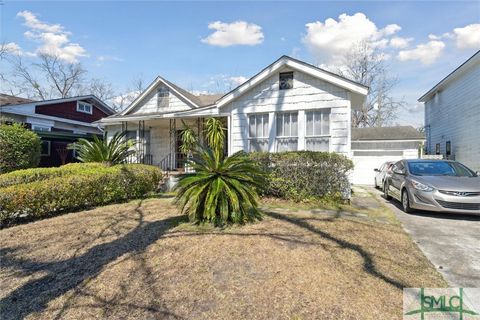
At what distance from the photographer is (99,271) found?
11.3 feet

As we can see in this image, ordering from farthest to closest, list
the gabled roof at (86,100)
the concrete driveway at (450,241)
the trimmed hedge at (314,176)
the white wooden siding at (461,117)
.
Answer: the gabled roof at (86,100), the white wooden siding at (461,117), the trimmed hedge at (314,176), the concrete driveway at (450,241)

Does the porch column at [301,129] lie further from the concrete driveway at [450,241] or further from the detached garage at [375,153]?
the detached garage at [375,153]

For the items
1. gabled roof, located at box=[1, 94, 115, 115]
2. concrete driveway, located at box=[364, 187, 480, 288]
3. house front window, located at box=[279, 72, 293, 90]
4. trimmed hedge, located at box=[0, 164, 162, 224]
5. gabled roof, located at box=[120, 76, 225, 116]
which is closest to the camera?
concrete driveway, located at box=[364, 187, 480, 288]

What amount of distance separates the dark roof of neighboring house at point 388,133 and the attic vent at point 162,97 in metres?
12.1

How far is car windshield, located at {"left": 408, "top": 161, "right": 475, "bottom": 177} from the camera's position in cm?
724

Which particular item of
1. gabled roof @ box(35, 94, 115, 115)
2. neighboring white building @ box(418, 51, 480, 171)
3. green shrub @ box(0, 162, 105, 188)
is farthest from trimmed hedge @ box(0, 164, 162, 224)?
neighboring white building @ box(418, 51, 480, 171)

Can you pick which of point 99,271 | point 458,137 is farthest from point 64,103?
point 458,137

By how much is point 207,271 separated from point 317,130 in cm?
719

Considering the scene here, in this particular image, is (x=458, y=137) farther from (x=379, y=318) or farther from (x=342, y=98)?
(x=379, y=318)

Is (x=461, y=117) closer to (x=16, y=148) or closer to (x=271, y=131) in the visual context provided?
(x=271, y=131)

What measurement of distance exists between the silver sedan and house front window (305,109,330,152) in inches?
92.6

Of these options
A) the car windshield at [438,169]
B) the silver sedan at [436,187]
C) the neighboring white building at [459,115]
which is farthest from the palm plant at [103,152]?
the neighboring white building at [459,115]

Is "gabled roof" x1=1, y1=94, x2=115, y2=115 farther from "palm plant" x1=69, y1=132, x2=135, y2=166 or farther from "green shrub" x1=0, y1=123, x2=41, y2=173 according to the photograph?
"palm plant" x1=69, y1=132, x2=135, y2=166

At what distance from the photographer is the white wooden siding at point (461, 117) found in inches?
479
